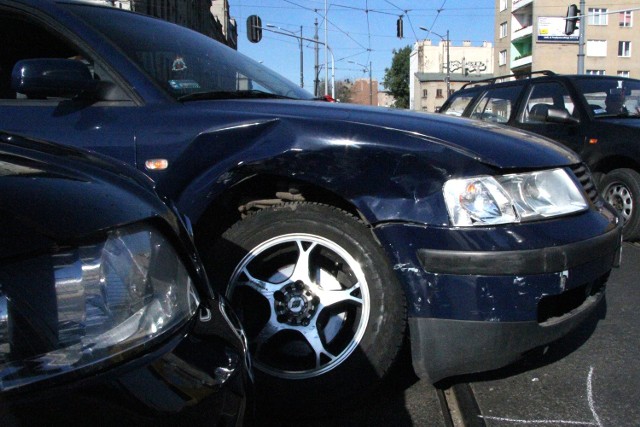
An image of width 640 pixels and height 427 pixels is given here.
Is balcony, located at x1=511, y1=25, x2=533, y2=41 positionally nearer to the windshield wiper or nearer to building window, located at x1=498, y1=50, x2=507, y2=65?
building window, located at x1=498, y1=50, x2=507, y2=65

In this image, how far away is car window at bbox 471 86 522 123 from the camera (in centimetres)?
723

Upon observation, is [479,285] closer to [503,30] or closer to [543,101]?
[543,101]

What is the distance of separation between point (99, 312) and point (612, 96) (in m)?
6.71

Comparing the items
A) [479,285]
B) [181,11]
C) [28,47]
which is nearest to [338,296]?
[479,285]

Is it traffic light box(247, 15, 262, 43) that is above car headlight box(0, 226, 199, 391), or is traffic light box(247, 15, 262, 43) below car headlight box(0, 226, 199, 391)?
above

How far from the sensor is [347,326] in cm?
254

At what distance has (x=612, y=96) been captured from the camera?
6578 millimetres

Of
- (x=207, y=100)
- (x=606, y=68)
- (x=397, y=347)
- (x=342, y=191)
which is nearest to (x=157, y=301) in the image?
(x=342, y=191)

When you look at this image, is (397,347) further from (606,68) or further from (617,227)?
(606,68)

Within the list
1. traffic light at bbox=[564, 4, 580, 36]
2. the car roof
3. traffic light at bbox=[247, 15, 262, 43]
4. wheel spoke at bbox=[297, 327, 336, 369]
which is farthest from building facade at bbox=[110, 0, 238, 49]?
traffic light at bbox=[564, 4, 580, 36]

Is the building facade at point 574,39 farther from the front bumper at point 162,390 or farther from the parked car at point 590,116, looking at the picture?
the front bumper at point 162,390

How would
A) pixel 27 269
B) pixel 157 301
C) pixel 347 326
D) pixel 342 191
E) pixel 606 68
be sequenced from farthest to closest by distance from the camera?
pixel 606 68
pixel 347 326
pixel 342 191
pixel 157 301
pixel 27 269

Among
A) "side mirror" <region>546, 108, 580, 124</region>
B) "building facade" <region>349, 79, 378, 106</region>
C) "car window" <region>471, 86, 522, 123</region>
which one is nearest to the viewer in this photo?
"side mirror" <region>546, 108, 580, 124</region>

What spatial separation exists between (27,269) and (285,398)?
1555 millimetres
